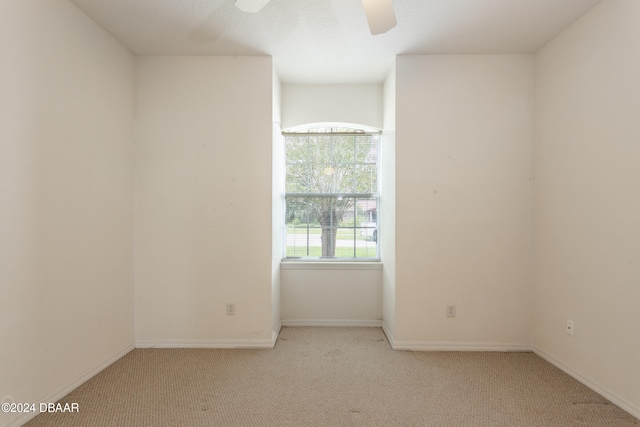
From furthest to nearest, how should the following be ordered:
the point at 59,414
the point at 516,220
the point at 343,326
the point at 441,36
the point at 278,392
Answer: the point at 343,326, the point at 516,220, the point at 441,36, the point at 278,392, the point at 59,414

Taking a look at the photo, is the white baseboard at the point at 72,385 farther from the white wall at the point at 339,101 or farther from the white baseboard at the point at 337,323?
the white wall at the point at 339,101

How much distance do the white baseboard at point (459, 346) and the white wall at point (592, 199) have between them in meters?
0.19

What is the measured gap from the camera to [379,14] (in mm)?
1820

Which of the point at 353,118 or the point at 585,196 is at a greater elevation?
the point at 353,118

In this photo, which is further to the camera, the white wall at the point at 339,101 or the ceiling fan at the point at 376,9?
the white wall at the point at 339,101

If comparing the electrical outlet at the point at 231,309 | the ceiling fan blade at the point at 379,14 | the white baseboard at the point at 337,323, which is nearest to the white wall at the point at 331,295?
the white baseboard at the point at 337,323

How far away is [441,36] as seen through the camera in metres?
2.72

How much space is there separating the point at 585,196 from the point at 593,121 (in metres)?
0.52

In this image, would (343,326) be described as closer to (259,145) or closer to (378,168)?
(378,168)

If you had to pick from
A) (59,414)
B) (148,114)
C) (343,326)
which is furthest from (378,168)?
(59,414)

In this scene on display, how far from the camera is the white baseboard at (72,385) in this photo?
1.93 metres

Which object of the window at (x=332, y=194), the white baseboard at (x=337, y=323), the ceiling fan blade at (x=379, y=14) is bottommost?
the white baseboard at (x=337, y=323)

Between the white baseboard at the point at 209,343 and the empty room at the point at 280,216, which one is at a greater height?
the empty room at the point at 280,216

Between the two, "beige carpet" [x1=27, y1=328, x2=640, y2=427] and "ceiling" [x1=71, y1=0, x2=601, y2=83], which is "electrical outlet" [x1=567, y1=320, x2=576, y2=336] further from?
"ceiling" [x1=71, y1=0, x2=601, y2=83]
